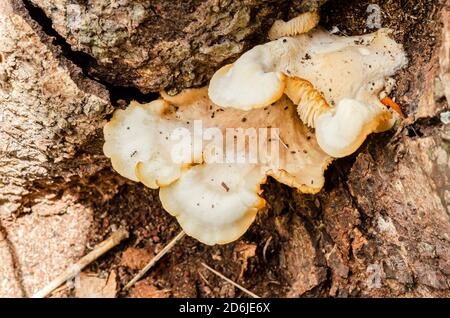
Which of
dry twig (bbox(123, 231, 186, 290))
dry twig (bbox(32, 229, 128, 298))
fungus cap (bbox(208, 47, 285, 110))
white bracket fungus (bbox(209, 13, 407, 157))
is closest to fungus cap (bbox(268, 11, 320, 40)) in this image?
white bracket fungus (bbox(209, 13, 407, 157))

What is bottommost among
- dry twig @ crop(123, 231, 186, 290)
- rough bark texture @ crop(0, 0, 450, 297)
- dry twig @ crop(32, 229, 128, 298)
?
dry twig @ crop(123, 231, 186, 290)

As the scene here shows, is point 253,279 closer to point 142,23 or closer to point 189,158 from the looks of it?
point 189,158

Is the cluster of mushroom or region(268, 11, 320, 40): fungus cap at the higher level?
region(268, 11, 320, 40): fungus cap

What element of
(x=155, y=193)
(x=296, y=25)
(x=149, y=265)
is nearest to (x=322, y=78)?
(x=296, y=25)

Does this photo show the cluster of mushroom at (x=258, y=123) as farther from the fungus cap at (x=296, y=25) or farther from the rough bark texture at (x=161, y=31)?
the rough bark texture at (x=161, y=31)

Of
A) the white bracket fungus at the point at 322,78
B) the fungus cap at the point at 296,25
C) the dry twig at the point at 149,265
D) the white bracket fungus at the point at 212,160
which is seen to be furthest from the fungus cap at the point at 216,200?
the dry twig at the point at 149,265

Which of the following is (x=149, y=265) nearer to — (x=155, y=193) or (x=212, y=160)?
(x=155, y=193)

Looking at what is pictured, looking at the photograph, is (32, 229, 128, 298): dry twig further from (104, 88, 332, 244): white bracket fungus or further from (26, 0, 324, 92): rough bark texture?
(26, 0, 324, 92): rough bark texture
